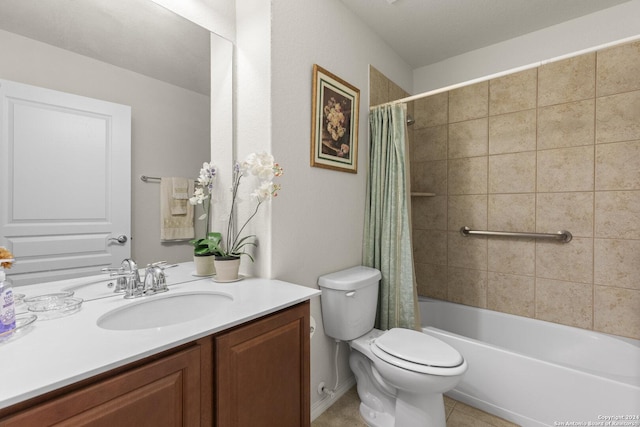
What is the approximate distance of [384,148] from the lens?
2.04 meters

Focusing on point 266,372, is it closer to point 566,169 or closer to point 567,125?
point 566,169

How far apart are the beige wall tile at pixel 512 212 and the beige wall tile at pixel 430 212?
35cm

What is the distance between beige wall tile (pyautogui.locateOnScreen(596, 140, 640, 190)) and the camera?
→ 5.96 feet

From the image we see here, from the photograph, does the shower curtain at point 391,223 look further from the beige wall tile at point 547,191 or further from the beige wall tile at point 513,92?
the beige wall tile at point 513,92

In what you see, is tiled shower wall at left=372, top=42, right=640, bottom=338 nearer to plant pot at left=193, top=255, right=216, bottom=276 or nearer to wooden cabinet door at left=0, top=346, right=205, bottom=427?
plant pot at left=193, top=255, right=216, bottom=276

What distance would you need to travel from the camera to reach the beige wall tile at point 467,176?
2362mm

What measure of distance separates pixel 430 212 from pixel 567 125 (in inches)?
43.6

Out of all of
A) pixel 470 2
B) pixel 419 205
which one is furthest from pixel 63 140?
pixel 419 205

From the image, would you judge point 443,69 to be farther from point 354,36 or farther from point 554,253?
point 554,253

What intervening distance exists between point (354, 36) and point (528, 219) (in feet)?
5.90

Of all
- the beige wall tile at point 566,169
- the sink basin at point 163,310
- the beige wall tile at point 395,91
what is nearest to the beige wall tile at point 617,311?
the beige wall tile at point 566,169

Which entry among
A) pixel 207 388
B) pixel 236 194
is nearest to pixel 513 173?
pixel 236 194

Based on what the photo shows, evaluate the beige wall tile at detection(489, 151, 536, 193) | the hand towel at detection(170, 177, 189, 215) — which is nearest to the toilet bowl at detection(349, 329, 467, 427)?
the hand towel at detection(170, 177, 189, 215)

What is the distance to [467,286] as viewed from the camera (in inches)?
95.5
